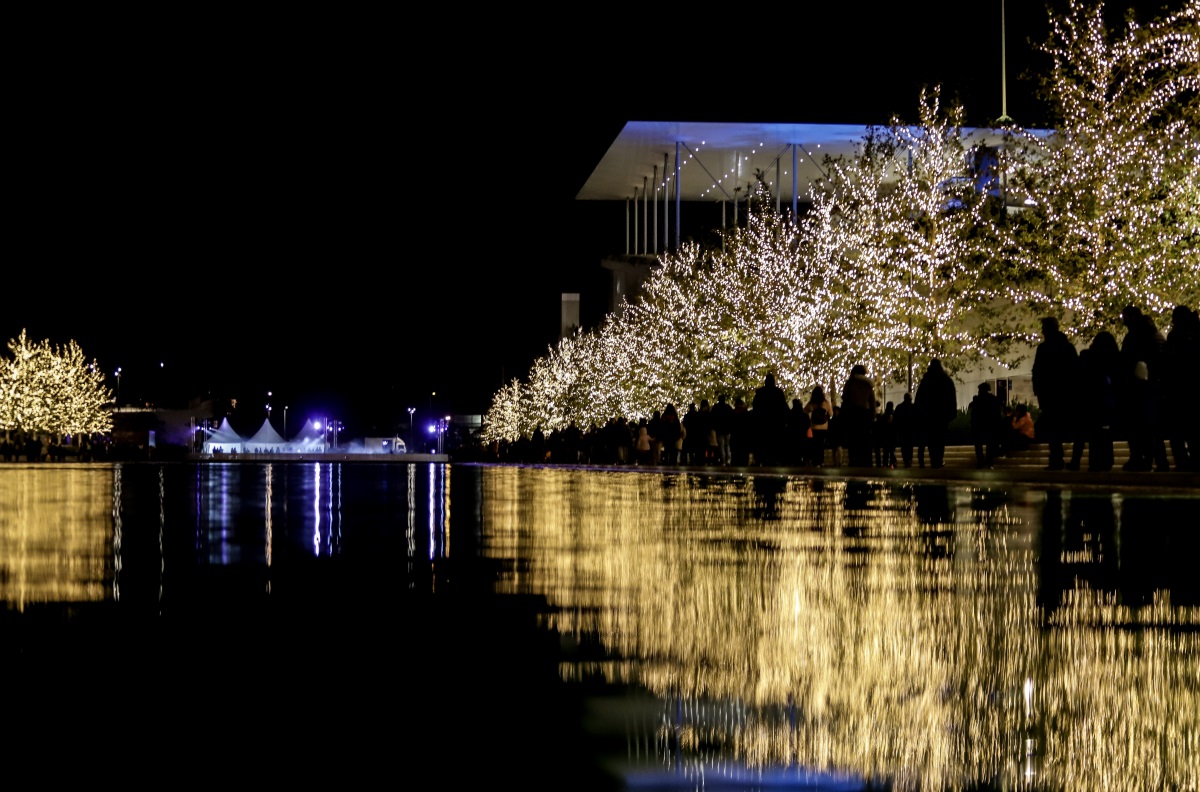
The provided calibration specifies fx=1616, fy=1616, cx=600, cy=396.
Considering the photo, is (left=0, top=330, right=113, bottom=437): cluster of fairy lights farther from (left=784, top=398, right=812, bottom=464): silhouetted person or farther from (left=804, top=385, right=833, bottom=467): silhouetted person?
(left=804, top=385, right=833, bottom=467): silhouetted person

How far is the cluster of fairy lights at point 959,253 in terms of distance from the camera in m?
35.0

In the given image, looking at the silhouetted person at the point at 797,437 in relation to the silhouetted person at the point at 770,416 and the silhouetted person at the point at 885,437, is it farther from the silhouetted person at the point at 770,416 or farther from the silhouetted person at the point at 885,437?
the silhouetted person at the point at 885,437

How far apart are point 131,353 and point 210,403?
707 inches

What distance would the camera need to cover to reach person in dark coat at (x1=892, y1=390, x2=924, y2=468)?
97.8ft

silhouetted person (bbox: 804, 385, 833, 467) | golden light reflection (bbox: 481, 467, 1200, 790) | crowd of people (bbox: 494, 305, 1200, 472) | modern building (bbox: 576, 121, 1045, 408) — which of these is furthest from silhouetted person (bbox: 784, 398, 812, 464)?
golden light reflection (bbox: 481, 467, 1200, 790)

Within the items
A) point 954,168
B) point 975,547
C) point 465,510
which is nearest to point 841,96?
point 954,168

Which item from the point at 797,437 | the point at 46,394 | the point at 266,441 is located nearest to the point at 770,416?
the point at 797,437

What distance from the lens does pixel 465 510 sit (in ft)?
54.7

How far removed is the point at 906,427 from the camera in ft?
99.5

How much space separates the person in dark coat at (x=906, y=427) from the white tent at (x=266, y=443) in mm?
91267

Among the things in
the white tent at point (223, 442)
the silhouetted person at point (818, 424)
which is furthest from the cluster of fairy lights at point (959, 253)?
the white tent at point (223, 442)

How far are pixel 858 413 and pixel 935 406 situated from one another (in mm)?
3456

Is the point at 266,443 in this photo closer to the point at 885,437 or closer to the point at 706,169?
the point at 706,169

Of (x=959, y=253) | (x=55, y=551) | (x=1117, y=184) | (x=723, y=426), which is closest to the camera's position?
(x=55, y=551)
